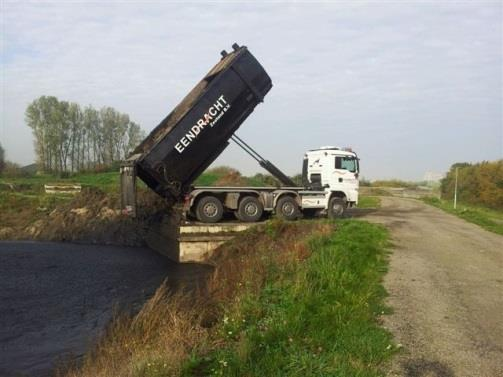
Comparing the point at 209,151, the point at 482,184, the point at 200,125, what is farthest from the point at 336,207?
the point at 482,184

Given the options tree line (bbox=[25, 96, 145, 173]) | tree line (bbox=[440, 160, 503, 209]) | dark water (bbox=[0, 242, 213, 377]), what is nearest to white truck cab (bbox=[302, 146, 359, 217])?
dark water (bbox=[0, 242, 213, 377])

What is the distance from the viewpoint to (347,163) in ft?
63.2

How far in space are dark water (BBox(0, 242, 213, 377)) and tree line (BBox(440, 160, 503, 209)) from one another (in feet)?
87.7

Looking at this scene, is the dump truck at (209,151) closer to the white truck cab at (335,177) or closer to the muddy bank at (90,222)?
the white truck cab at (335,177)

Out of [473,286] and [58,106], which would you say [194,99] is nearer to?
[473,286]

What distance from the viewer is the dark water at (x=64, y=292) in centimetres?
786

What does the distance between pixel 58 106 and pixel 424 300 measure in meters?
52.0

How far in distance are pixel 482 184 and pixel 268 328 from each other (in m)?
35.1

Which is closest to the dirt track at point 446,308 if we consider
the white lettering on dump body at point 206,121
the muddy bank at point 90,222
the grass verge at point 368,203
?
the white lettering on dump body at point 206,121

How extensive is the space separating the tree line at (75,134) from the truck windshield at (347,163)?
36.3 m

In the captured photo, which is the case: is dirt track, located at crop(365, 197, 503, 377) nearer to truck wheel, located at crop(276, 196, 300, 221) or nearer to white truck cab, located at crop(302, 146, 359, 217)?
truck wheel, located at crop(276, 196, 300, 221)

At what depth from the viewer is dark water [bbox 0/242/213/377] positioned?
786cm

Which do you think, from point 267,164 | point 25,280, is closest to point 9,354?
point 25,280

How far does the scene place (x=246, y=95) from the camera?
15766mm
